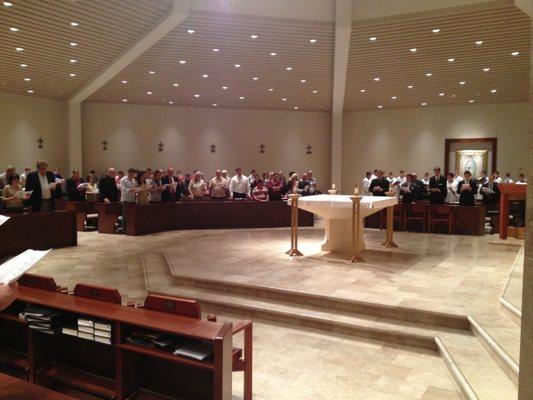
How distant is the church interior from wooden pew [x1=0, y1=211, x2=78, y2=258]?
4 cm

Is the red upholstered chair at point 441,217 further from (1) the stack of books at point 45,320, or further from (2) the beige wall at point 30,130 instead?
(2) the beige wall at point 30,130

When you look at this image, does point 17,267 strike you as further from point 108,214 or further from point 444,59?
point 444,59

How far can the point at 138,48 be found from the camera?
10.7 meters

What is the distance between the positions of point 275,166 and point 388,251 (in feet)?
36.2

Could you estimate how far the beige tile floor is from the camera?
3.75 m

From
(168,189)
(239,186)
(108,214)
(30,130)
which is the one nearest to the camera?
(108,214)

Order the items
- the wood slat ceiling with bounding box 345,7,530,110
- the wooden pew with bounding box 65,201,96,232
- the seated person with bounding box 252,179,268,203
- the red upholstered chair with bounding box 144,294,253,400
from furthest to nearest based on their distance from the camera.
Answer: the seated person with bounding box 252,179,268,203
the wooden pew with bounding box 65,201,96,232
the wood slat ceiling with bounding box 345,7,530,110
the red upholstered chair with bounding box 144,294,253,400

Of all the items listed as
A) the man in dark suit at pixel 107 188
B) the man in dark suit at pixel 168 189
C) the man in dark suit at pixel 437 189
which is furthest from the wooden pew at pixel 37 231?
the man in dark suit at pixel 437 189

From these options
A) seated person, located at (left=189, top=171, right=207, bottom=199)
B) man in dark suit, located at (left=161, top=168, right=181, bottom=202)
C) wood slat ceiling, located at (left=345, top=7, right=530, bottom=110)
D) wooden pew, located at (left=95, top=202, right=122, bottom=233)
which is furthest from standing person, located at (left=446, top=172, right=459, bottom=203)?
wooden pew, located at (left=95, top=202, right=122, bottom=233)

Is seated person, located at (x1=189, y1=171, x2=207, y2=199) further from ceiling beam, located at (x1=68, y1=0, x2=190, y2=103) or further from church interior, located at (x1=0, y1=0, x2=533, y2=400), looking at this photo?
ceiling beam, located at (x1=68, y1=0, x2=190, y2=103)

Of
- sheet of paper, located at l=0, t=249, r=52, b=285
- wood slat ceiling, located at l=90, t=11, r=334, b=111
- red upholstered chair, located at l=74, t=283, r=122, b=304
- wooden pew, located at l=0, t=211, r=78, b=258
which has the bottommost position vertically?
wooden pew, located at l=0, t=211, r=78, b=258

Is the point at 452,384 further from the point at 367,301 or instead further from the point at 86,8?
the point at 86,8

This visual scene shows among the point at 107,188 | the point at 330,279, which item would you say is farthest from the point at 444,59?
the point at 107,188

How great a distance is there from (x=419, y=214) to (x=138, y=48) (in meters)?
7.34
